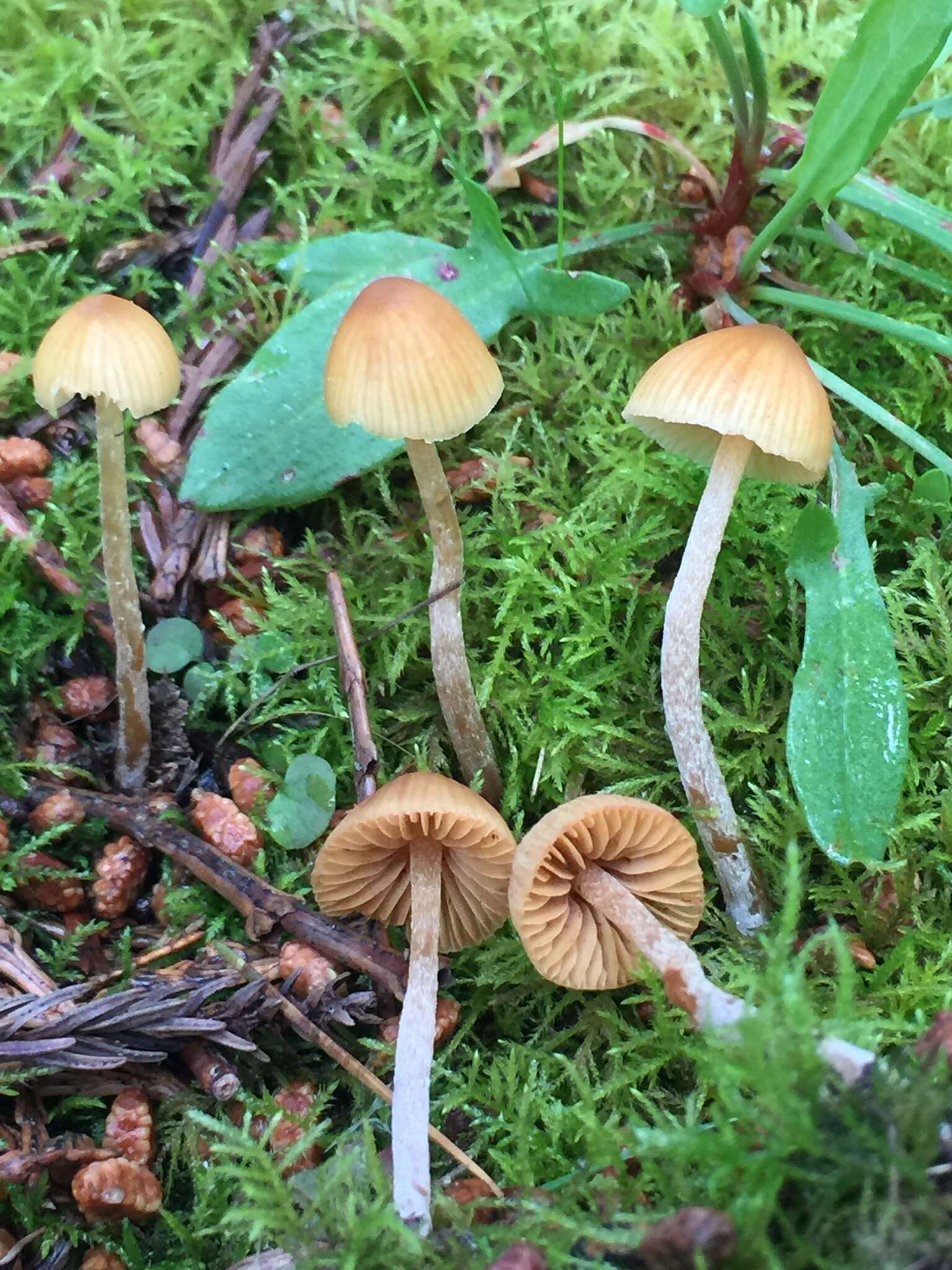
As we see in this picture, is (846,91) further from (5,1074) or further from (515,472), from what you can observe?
(5,1074)

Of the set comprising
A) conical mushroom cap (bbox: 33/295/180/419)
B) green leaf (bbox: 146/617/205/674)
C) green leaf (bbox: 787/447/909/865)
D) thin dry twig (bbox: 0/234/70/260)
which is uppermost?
conical mushroom cap (bbox: 33/295/180/419)

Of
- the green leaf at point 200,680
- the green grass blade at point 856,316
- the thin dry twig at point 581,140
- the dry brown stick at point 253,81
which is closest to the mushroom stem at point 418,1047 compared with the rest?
the green leaf at point 200,680

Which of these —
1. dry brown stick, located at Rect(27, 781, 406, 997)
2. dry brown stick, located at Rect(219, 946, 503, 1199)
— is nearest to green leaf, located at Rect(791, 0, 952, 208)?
dry brown stick, located at Rect(27, 781, 406, 997)

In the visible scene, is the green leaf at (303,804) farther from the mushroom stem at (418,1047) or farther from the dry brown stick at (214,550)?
the dry brown stick at (214,550)

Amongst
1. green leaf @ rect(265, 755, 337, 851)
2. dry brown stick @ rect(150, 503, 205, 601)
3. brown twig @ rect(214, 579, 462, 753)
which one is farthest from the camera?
dry brown stick @ rect(150, 503, 205, 601)

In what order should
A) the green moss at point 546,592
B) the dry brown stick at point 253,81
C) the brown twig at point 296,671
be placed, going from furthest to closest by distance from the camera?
the dry brown stick at point 253,81 < the brown twig at point 296,671 < the green moss at point 546,592

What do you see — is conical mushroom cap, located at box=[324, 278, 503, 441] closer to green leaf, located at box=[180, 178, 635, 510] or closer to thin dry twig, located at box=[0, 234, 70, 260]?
green leaf, located at box=[180, 178, 635, 510]
